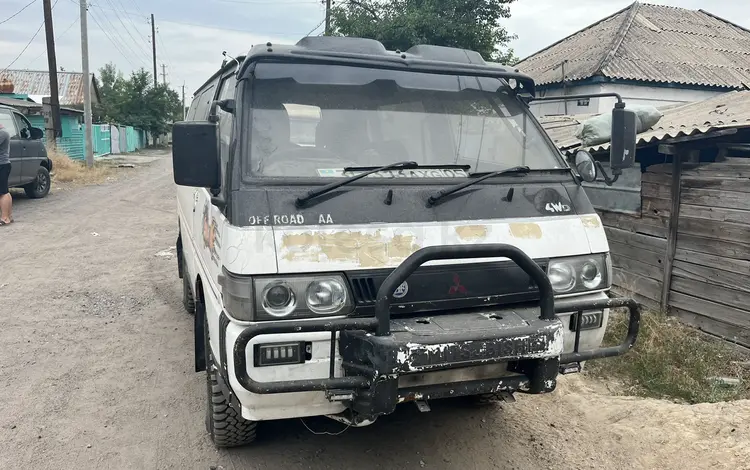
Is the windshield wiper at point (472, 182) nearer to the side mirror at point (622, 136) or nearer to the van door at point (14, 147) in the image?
the side mirror at point (622, 136)

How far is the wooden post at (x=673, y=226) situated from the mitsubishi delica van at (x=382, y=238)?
276 centimetres

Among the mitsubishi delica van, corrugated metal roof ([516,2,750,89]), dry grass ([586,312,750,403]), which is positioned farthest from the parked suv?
corrugated metal roof ([516,2,750,89])

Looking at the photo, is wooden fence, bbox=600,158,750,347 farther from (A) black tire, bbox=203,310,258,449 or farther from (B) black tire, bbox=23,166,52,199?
(B) black tire, bbox=23,166,52,199

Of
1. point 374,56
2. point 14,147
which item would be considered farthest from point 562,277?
point 14,147

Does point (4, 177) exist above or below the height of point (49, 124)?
below

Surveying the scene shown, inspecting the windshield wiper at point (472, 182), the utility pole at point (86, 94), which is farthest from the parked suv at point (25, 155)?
the windshield wiper at point (472, 182)

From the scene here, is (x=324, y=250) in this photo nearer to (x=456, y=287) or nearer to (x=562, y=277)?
(x=456, y=287)

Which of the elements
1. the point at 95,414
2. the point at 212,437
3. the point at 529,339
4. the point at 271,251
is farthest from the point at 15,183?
the point at 529,339

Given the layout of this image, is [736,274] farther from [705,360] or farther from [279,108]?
[279,108]

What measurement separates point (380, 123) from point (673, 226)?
4009mm

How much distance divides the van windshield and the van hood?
246 millimetres

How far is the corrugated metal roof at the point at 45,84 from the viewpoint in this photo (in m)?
39.9

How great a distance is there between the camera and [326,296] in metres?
2.68

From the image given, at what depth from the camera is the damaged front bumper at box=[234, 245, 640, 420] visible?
2.45 m
